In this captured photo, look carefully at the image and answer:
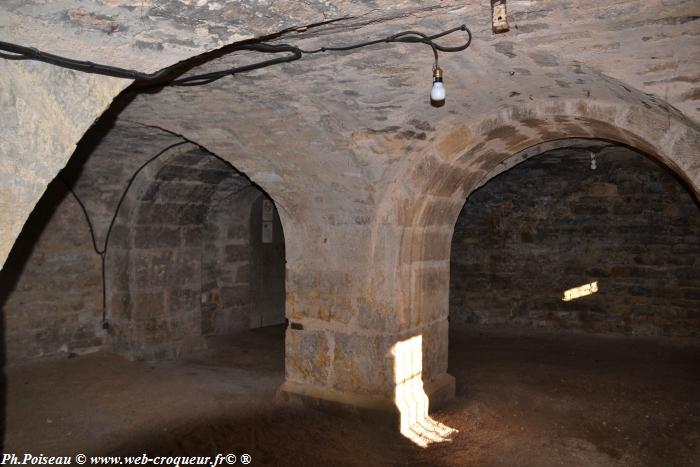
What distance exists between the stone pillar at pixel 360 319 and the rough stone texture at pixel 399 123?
0.6 inches

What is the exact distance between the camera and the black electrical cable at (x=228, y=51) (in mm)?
1954

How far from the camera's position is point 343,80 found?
3.52 metres

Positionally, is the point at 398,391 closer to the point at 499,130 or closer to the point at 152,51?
the point at 499,130

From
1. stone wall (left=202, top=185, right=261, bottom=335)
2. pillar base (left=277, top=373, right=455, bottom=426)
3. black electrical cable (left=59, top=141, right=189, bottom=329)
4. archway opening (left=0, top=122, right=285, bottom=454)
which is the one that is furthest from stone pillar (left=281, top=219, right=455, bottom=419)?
stone wall (left=202, top=185, right=261, bottom=335)

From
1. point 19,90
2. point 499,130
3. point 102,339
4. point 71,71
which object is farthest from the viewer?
point 102,339

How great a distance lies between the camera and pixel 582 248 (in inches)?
342

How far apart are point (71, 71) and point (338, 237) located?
2.86m

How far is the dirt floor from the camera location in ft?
13.8

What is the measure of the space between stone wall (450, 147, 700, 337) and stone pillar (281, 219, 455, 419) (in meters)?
4.08

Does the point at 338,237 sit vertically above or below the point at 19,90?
below

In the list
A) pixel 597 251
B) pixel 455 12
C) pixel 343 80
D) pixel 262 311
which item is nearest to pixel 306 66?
pixel 343 80

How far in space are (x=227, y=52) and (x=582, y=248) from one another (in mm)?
6947

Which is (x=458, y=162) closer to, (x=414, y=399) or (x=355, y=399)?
(x=414, y=399)

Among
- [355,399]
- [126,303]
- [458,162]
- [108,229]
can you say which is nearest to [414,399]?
[355,399]
